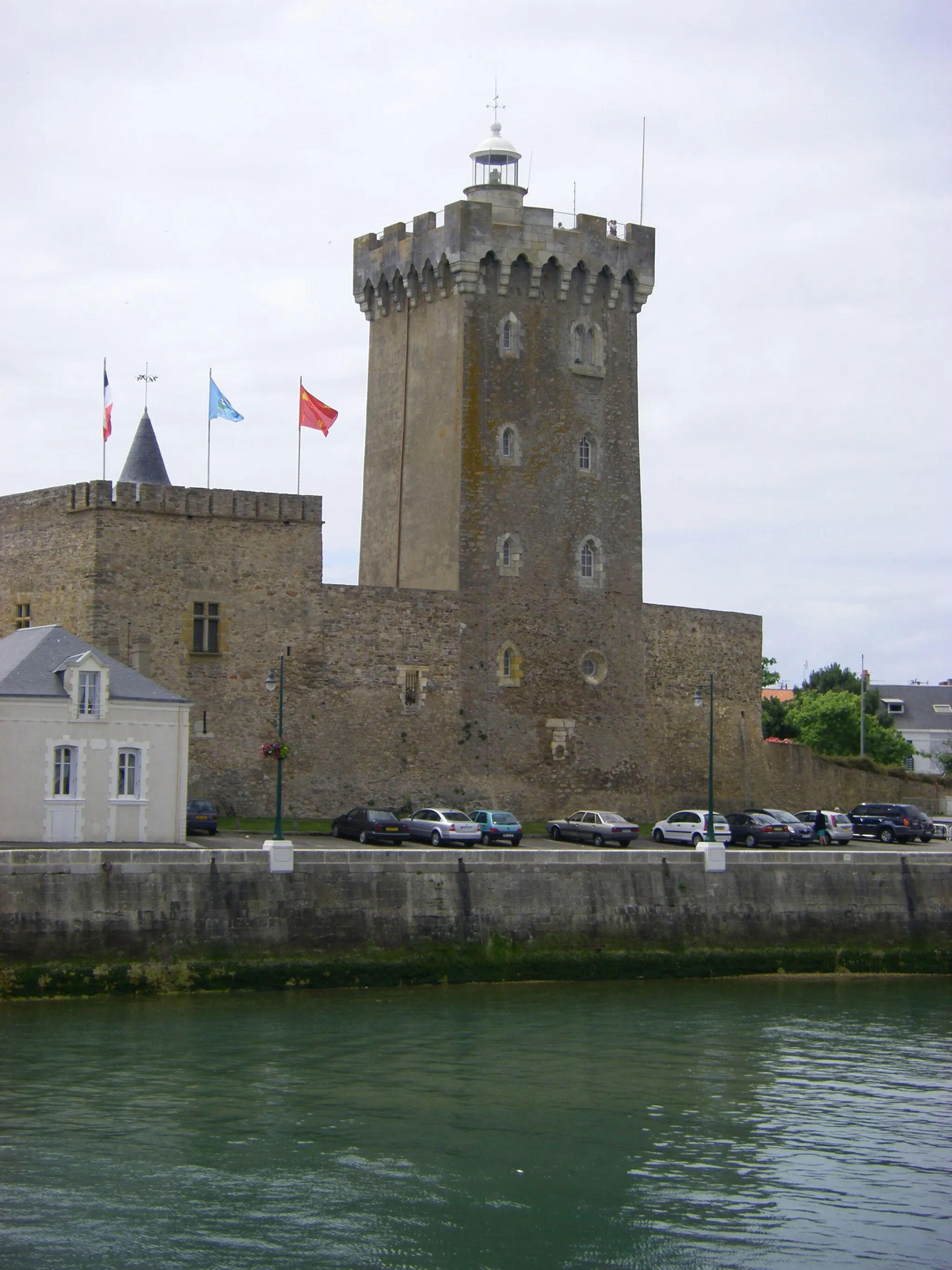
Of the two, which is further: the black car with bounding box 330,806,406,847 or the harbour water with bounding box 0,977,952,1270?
the black car with bounding box 330,806,406,847

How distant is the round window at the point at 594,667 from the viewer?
5200 cm

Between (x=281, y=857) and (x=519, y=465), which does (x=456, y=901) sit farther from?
(x=519, y=465)

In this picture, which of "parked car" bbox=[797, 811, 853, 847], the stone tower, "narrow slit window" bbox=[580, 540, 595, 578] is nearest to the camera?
"parked car" bbox=[797, 811, 853, 847]

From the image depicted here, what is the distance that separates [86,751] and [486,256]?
19861 mm

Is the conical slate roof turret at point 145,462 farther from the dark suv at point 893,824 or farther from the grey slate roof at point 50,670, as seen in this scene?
the dark suv at point 893,824

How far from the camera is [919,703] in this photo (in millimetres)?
106375

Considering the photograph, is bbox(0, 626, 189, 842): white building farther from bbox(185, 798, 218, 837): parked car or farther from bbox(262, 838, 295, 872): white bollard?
bbox(262, 838, 295, 872): white bollard

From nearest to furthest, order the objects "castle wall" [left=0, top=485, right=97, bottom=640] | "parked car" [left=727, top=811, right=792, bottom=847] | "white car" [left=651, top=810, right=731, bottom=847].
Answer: "castle wall" [left=0, top=485, right=97, bottom=640] < "white car" [left=651, top=810, right=731, bottom=847] < "parked car" [left=727, top=811, right=792, bottom=847]

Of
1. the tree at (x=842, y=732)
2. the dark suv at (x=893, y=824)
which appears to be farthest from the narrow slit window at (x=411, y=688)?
the tree at (x=842, y=732)

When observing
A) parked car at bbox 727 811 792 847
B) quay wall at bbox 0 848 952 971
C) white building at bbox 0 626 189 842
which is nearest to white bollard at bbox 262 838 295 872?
quay wall at bbox 0 848 952 971

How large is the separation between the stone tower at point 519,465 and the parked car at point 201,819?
906 cm

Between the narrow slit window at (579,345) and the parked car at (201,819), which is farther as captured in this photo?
the narrow slit window at (579,345)

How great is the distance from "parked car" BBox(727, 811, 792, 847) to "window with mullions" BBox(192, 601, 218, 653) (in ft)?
46.7

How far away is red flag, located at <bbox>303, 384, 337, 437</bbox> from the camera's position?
47.8 meters
